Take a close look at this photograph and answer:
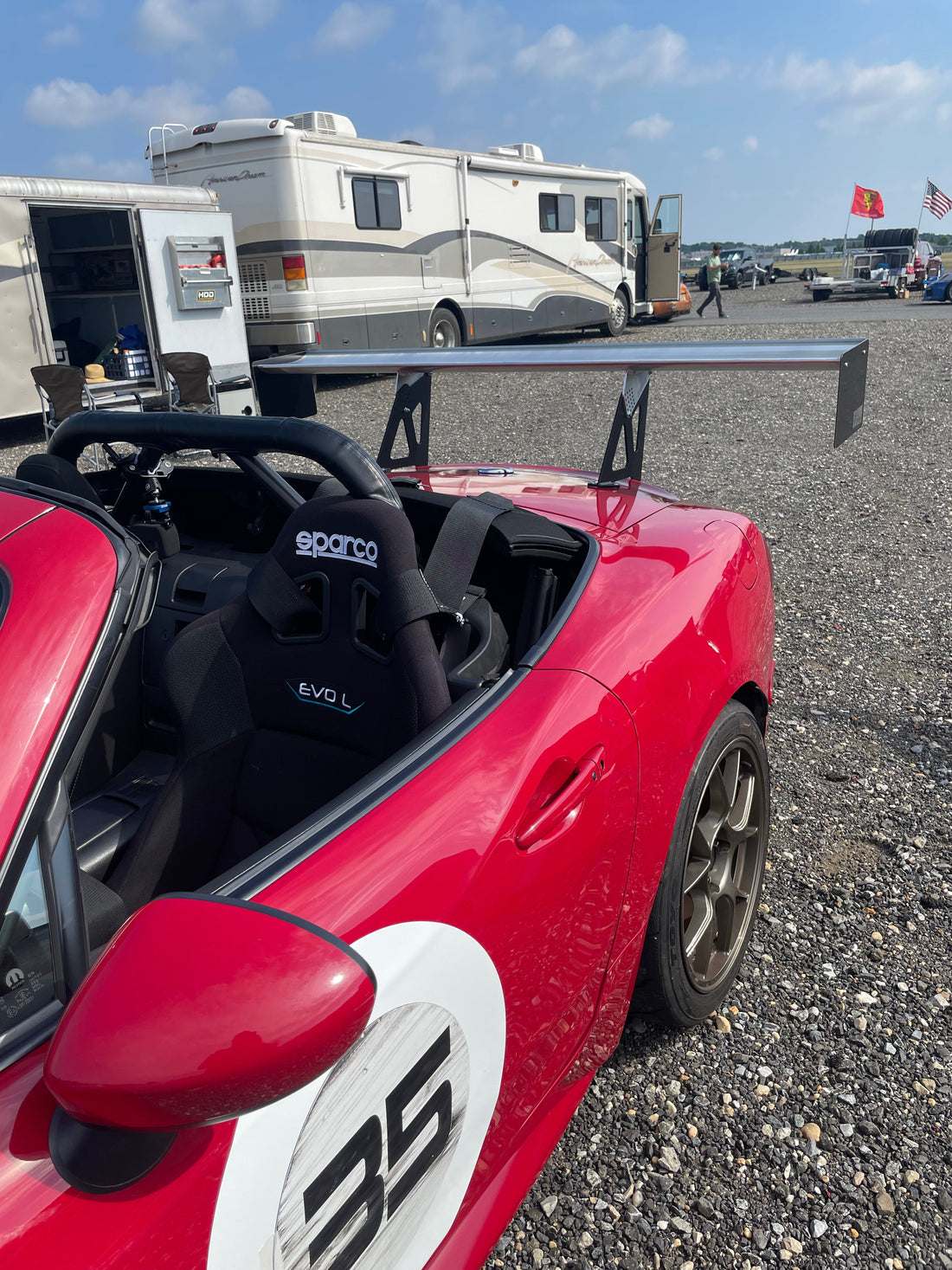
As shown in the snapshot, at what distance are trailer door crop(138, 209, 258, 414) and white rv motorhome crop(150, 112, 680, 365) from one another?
107cm

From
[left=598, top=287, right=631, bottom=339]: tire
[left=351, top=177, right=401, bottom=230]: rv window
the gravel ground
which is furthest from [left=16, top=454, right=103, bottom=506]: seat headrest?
[left=598, top=287, right=631, bottom=339]: tire

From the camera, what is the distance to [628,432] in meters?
2.94

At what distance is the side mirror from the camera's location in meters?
0.93

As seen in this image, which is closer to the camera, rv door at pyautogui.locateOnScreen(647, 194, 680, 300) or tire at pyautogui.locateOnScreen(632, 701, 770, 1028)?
tire at pyautogui.locateOnScreen(632, 701, 770, 1028)

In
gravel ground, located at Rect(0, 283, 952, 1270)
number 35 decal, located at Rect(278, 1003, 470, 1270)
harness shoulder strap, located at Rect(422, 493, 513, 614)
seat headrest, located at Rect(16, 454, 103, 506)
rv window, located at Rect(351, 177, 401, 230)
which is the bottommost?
gravel ground, located at Rect(0, 283, 952, 1270)

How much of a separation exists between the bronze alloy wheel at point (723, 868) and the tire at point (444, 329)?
12.7 metres

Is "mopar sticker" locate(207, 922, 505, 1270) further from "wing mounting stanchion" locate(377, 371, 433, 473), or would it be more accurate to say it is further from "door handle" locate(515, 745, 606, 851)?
"wing mounting stanchion" locate(377, 371, 433, 473)

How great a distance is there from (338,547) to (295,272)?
11.2 metres

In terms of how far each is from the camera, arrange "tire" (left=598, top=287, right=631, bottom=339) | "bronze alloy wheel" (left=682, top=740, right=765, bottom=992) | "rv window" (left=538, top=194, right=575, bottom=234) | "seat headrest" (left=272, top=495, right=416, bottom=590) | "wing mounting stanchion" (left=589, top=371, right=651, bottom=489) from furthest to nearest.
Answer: "tire" (left=598, top=287, right=631, bottom=339) < "rv window" (left=538, top=194, right=575, bottom=234) < "wing mounting stanchion" (left=589, top=371, right=651, bottom=489) < "bronze alloy wheel" (left=682, top=740, right=765, bottom=992) < "seat headrest" (left=272, top=495, right=416, bottom=590)

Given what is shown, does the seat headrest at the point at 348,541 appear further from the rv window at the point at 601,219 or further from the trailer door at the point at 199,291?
the rv window at the point at 601,219

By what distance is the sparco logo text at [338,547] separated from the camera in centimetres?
180

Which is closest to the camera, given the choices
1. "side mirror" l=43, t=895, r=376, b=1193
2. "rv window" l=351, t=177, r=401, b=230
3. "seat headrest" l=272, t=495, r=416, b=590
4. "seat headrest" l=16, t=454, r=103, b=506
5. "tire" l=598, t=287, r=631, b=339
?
"side mirror" l=43, t=895, r=376, b=1193

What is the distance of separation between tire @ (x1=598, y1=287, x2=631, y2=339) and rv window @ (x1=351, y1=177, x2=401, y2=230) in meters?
7.54

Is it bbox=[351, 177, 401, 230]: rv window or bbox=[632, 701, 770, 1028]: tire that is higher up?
bbox=[351, 177, 401, 230]: rv window
